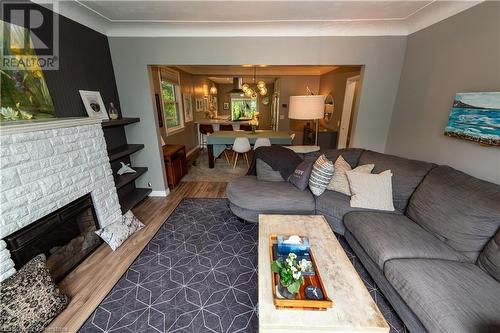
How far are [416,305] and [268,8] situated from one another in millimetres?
2766

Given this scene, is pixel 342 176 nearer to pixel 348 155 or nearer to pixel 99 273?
pixel 348 155

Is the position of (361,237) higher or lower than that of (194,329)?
higher

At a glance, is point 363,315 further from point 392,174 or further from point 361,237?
point 392,174

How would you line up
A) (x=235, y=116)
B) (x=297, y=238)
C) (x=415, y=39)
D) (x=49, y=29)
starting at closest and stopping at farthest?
1. (x=297, y=238)
2. (x=49, y=29)
3. (x=415, y=39)
4. (x=235, y=116)

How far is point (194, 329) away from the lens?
1368 mm

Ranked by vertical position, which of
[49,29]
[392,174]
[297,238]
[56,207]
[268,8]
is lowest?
[297,238]

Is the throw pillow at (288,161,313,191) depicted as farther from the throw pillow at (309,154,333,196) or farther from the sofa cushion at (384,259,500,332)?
the sofa cushion at (384,259,500,332)

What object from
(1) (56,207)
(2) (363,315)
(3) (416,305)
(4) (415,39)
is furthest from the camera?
(4) (415,39)

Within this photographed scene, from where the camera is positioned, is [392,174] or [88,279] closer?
[88,279]

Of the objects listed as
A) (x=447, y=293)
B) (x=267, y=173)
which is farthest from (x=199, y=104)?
(x=447, y=293)

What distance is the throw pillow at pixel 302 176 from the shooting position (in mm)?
2451

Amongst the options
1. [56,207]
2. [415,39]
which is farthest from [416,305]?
[415,39]

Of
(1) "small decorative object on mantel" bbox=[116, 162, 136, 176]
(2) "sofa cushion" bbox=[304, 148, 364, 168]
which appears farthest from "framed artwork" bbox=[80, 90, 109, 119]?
(2) "sofa cushion" bbox=[304, 148, 364, 168]

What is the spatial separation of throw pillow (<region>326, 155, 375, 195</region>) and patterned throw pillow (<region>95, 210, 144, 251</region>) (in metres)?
2.42
